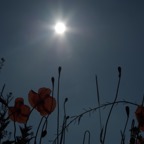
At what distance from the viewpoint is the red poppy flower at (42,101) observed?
8.15 ft

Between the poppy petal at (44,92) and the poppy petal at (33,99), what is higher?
the poppy petal at (44,92)

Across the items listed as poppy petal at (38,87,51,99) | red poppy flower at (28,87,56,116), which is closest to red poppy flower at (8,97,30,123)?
red poppy flower at (28,87,56,116)

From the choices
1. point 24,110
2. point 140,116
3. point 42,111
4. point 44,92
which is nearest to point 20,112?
point 24,110

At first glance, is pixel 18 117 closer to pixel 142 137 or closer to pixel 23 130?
pixel 23 130

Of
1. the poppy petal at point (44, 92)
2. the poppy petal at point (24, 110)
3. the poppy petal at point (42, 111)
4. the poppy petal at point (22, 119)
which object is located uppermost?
the poppy petal at point (44, 92)

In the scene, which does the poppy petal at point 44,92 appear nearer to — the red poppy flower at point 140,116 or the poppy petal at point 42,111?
the poppy petal at point 42,111

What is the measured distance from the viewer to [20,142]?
5.65 feet

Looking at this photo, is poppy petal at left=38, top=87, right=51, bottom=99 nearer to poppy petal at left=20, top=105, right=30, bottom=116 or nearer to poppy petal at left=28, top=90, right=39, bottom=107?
poppy petal at left=28, top=90, right=39, bottom=107

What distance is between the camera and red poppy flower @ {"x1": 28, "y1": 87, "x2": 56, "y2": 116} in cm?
249

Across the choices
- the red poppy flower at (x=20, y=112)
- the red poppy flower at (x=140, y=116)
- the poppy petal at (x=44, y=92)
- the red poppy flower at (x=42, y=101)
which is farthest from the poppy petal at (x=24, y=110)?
the red poppy flower at (x=140, y=116)

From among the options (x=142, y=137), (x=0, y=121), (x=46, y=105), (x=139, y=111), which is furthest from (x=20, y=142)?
(x=142, y=137)

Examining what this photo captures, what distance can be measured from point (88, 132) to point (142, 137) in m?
0.52

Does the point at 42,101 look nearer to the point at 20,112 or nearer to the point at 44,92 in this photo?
the point at 44,92

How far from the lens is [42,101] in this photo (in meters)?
2.61
